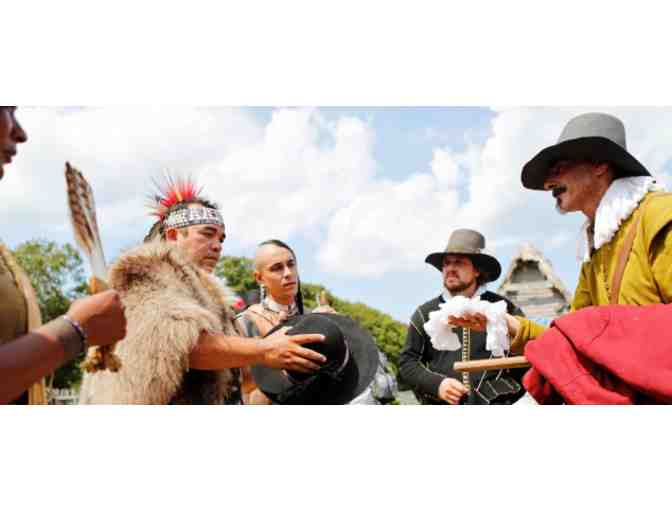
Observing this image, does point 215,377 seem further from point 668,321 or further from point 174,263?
point 668,321

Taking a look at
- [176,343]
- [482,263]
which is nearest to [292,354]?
[176,343]

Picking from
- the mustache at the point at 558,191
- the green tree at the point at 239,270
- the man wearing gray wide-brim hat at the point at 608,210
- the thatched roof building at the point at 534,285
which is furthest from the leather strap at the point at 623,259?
the green tree at the point at 239,270

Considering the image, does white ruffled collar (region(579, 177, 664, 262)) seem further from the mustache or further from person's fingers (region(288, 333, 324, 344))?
person's fingers (region(288, 333, 324, 344))

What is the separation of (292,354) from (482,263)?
187 cm

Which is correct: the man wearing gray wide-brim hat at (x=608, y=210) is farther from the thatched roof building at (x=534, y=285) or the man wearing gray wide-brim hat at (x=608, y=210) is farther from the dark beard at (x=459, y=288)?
the thatched roof building at (x=534, y=285)

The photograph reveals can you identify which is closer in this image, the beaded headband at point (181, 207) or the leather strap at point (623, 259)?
the leather strap at point (623, 259)

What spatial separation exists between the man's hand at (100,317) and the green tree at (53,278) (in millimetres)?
2202

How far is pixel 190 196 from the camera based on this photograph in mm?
3766

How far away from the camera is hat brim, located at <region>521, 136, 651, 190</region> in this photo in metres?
2.86

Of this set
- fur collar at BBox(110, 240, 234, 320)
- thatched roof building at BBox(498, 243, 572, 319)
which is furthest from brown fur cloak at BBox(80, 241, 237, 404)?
thatched roof building at BBox(498, 243, 572, 319)

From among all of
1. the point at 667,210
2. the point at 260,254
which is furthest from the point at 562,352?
the point at 260,254

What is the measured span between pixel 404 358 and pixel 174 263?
6.62 ft

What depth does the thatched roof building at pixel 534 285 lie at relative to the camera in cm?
527

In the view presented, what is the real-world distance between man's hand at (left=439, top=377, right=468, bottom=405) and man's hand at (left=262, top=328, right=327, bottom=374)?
4.00 feet
